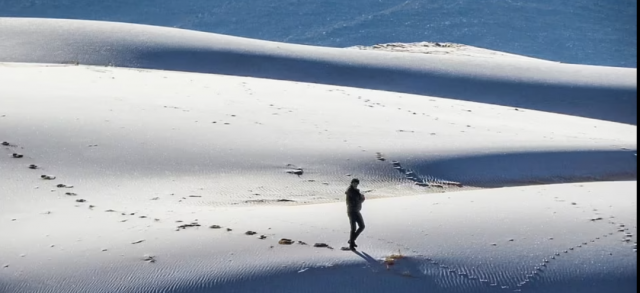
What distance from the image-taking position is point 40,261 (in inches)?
351

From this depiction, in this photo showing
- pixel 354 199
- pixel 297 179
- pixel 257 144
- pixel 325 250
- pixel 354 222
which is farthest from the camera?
pixel 257 144

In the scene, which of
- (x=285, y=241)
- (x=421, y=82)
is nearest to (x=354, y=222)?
(x=285, y=241)

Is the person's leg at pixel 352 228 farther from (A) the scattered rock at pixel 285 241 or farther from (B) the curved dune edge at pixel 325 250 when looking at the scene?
(A) the scattered rock at pixel 285 241

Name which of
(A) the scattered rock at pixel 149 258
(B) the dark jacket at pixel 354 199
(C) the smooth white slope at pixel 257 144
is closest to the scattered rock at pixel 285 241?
(B) the dark jacket at pixel 354 199

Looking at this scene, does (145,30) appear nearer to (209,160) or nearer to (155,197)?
(209,160)

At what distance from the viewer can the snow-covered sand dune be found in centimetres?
888

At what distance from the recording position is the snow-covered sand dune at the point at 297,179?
29.1 ft

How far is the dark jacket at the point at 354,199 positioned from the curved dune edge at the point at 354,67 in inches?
573

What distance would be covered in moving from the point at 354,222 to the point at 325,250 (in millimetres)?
464

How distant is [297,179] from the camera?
1308cm

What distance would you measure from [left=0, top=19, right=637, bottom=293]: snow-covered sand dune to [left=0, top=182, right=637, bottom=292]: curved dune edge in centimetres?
2

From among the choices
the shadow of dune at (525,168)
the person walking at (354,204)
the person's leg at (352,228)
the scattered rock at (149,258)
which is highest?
the shadow of dune at (525,168)

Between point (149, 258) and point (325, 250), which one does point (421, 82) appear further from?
point (149, 258)

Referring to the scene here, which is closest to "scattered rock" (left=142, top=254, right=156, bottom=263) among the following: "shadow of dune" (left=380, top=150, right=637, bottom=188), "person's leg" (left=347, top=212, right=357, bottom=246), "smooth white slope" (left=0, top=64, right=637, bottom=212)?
"person's leg" (left=347, top=212, right=357, bottom=246)
